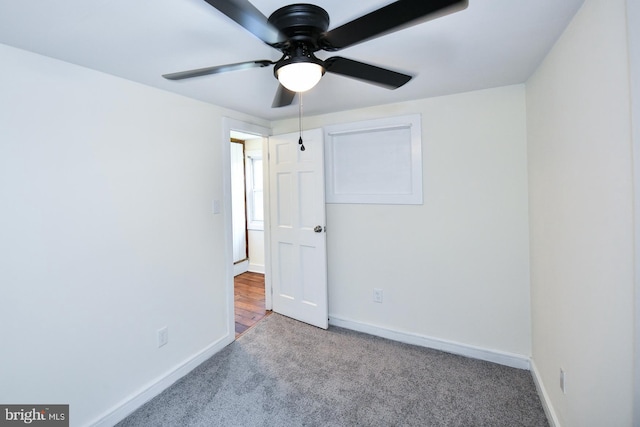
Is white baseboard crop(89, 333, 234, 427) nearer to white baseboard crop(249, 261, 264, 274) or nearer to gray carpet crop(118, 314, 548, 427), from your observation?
gray carpet crop(118, 314, 548, 427)

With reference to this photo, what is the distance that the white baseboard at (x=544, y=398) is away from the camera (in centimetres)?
159

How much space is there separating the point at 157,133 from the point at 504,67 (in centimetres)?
234

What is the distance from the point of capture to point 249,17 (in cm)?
87

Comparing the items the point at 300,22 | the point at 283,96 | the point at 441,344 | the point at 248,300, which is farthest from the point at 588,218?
the point at 248,300

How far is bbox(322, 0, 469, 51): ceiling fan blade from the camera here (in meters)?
0.81

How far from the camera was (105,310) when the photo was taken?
5.77 feet

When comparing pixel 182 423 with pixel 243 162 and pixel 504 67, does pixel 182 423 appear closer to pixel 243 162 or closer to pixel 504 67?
pixel 504 67

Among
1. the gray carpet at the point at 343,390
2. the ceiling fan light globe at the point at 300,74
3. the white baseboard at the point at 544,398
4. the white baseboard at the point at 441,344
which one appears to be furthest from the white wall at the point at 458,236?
the ceiling fan light globe at the point at 300,74

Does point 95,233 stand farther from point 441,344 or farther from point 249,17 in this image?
point 441,344

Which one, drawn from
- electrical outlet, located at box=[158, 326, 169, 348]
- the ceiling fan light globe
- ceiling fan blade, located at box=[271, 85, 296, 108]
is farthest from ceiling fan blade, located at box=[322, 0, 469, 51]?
electrical outlet, located at box=[158, 326, 169, 348]

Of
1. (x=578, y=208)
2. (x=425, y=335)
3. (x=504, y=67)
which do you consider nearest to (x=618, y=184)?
(x=578, y=208)

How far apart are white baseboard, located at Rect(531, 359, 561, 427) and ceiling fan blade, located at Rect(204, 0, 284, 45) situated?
2337 millimetres

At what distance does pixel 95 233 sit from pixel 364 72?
69.3 inches

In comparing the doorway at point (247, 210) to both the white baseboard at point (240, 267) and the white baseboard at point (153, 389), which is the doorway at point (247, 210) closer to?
the white baseboard at point (240, 267)
